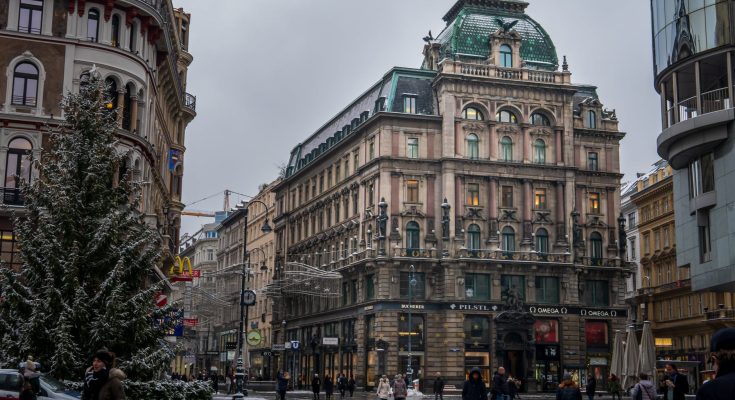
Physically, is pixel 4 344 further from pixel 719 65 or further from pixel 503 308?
pixel 503 308

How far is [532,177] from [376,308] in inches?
682

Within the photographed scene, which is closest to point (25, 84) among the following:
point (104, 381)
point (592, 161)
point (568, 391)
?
point (568, 391)

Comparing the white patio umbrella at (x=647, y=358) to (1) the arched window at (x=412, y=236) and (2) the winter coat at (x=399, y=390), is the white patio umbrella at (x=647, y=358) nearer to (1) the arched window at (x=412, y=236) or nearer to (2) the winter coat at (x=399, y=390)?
(2) the winter coat at (x=399, y=390)

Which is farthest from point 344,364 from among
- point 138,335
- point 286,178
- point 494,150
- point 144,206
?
point 138,335

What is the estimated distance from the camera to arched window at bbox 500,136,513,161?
3125 inches

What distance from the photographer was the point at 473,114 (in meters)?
79.2

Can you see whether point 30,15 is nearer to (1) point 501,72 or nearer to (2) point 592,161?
(1) point 501,72

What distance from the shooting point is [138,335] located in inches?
1088

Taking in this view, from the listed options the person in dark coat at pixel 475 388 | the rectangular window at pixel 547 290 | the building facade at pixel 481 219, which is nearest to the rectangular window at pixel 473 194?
the building facade at pixel 481 219

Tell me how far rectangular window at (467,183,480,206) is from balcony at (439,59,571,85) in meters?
9.16

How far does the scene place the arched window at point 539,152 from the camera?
264 ft

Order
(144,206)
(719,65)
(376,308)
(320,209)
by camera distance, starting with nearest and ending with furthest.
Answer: (719,65)
(144,206)
(376,308)
(320,209)

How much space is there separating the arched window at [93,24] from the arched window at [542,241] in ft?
153

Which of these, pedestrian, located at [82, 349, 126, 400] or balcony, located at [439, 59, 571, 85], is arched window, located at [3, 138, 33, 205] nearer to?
pedestrian, located at [82, 349, 126, 400]
